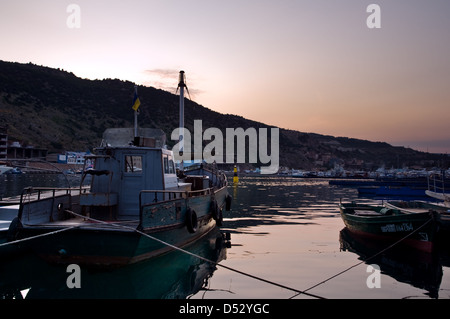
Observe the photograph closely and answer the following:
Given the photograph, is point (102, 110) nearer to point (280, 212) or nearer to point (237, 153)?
point (237, 153)

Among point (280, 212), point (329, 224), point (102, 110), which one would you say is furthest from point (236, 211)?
point (102, 110)

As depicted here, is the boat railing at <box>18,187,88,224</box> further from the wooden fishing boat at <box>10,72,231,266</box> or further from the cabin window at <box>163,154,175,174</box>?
the cabin window at <box>163,154,175,174</box>

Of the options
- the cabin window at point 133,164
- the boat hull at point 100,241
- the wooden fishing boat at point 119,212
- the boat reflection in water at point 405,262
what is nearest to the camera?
the boat hull at point 100,241

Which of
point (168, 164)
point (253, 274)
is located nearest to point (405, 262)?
point (253, 274)

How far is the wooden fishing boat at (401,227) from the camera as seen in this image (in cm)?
1398

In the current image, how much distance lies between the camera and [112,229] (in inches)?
408

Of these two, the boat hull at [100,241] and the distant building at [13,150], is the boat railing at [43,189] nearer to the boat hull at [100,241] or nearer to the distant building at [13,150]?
the boat hull at [100,241]

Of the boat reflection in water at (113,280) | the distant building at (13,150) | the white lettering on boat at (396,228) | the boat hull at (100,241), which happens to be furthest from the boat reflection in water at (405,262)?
the distant building at (13,150)

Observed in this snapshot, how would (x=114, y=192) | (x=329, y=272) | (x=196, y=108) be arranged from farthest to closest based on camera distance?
(x=196, y=108) → (x=114, y=192) → (x=329, y=272)

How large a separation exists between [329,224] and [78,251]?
1656cm

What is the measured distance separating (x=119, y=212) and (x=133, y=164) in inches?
69.2

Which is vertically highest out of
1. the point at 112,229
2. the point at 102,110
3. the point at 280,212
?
the point at 102,110

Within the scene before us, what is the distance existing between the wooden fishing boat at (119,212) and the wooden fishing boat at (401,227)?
7.19 meters

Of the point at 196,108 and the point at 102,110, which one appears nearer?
the point at 102,110
